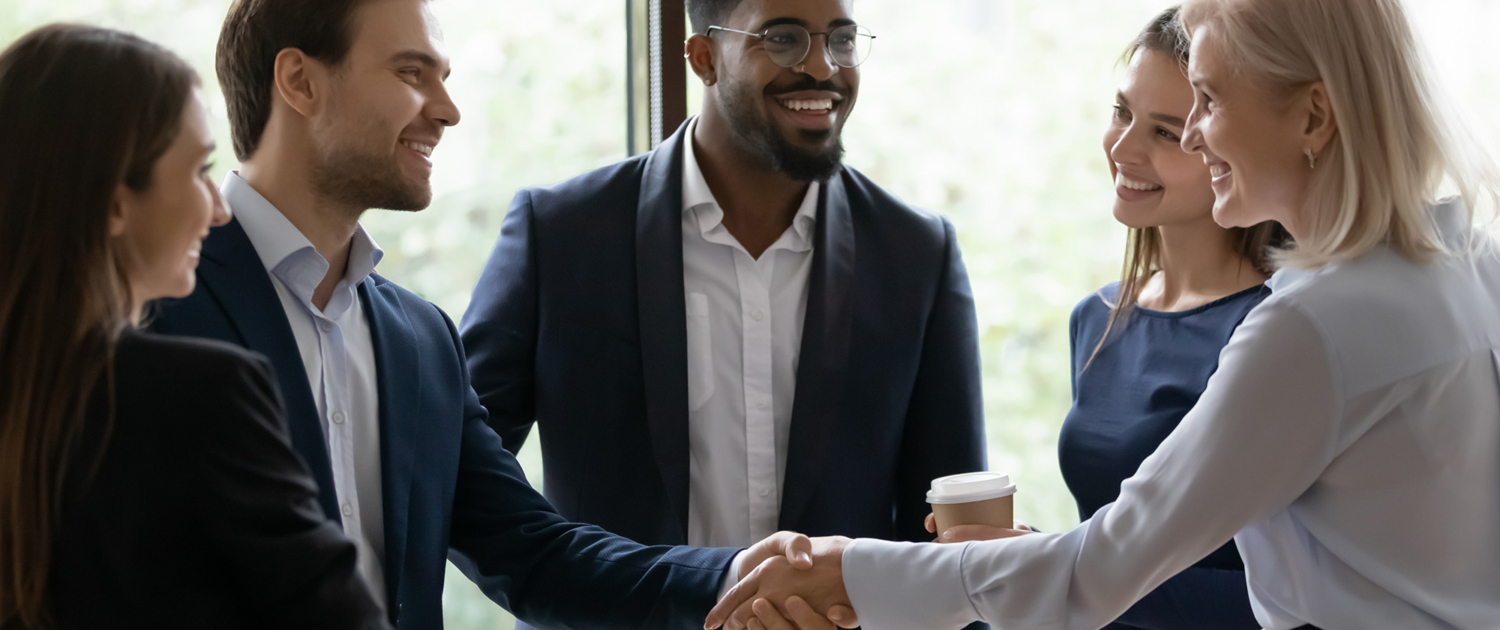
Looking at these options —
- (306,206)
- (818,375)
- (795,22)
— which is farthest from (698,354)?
(306,206)

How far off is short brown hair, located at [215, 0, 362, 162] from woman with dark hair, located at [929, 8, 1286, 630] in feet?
3.86

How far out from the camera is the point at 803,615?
1.95 metres

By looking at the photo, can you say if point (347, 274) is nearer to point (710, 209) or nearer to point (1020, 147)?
point (710, 209)

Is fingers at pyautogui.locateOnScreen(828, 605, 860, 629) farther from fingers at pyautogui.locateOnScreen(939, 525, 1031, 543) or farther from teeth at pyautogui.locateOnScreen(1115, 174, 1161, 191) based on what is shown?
teeth at pyautogui.locateOnScreen(1115, 174, 1161, 191)

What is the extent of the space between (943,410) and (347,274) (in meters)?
1.06

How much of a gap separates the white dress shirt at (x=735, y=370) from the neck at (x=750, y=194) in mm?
37

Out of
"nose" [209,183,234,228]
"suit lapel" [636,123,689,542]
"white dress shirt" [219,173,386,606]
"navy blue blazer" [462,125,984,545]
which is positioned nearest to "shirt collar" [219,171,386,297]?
"white dress shirt" [219,173,386,606]

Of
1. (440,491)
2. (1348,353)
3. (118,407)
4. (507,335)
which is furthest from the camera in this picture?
(507,335)

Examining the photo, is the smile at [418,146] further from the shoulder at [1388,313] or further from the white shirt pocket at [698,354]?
the shoulder at [1388,313]

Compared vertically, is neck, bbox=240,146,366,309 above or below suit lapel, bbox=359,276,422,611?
above

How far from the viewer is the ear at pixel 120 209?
991mm

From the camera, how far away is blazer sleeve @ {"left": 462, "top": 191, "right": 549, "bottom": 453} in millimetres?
2033

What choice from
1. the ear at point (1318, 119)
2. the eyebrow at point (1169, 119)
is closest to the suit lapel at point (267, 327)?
the ear at point (1318, 119)

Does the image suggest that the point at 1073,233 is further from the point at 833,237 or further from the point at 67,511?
the point at 67,511
